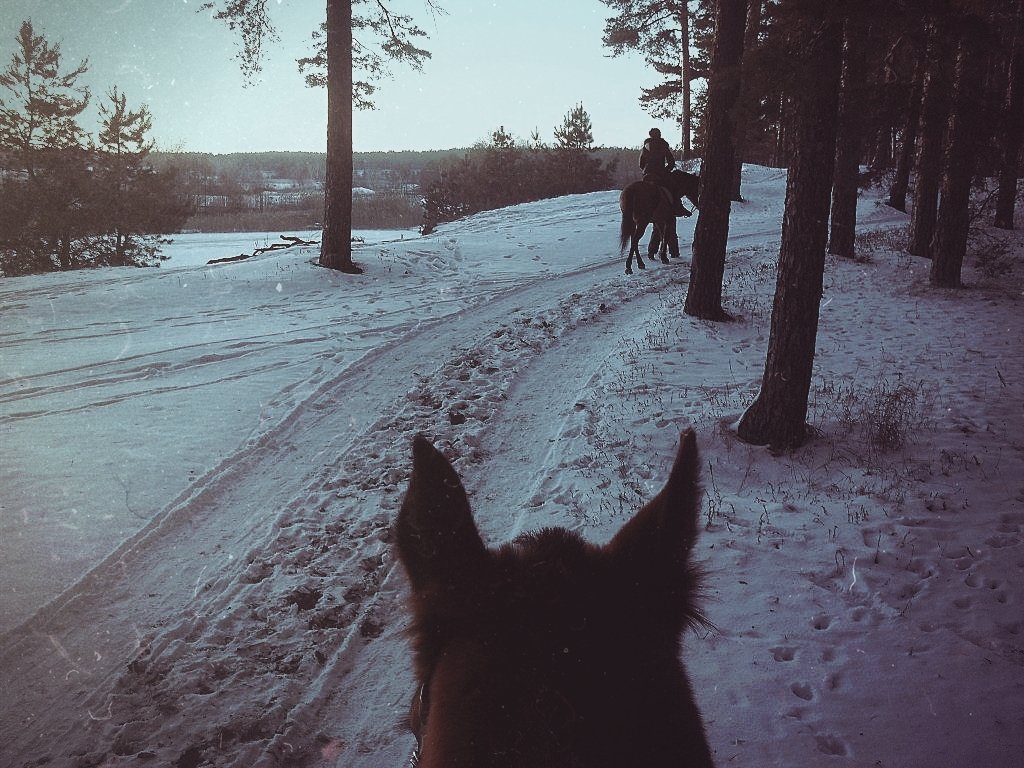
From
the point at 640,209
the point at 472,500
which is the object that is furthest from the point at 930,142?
the point at 472,500

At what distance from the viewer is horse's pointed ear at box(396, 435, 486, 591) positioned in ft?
3.56

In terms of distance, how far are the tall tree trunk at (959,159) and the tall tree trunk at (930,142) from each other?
178mm

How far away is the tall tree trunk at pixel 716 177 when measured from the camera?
854 cm

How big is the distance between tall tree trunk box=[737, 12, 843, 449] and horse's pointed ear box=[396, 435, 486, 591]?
4931 millimetres

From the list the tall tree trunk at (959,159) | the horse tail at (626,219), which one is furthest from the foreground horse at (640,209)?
the tall tree trunk at (959,159)

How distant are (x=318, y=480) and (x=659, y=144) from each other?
574 inches

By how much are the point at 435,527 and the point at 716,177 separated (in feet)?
30.4

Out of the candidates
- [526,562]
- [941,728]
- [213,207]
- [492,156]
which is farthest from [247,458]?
[213,207]

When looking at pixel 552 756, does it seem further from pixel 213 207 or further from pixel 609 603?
pixel 213 207

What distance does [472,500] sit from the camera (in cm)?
480

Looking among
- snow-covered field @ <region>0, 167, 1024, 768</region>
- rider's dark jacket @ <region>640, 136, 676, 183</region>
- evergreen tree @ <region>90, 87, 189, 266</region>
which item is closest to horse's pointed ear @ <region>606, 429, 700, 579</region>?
snow-covered field @ <region>0, 167, 1024, 768</region>

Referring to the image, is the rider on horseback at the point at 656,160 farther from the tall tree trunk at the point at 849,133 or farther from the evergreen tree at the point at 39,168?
the evergreen tree at the point at 39,168

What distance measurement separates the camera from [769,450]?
5.66 meters

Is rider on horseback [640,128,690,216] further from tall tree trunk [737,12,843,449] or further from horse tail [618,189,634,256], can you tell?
tall tree trunk [737,12,843,449]
